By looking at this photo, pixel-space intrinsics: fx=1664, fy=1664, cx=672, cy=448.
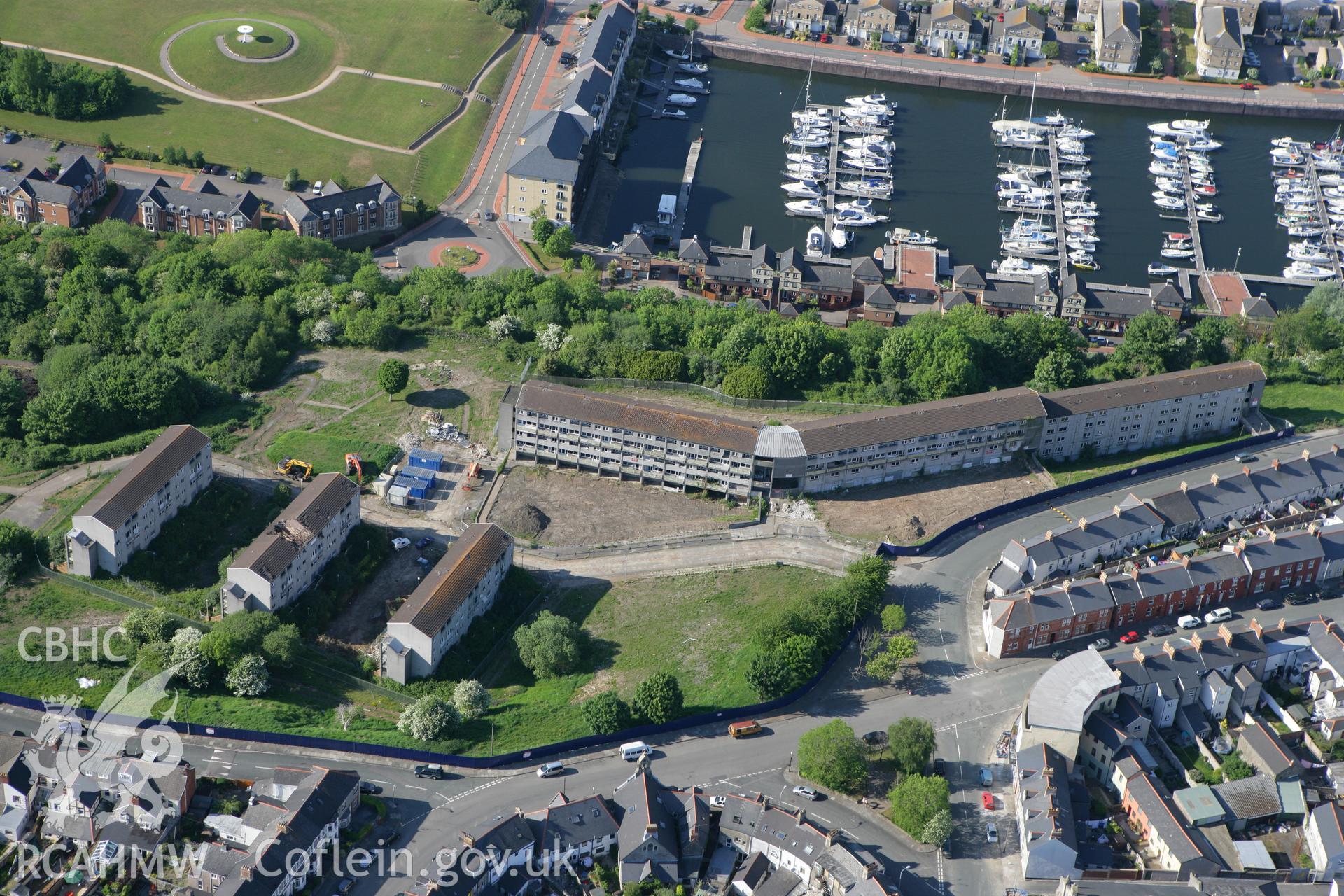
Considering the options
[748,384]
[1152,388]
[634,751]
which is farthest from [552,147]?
[634,751]

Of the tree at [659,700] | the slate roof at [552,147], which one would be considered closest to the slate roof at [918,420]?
the tree at [659,700]

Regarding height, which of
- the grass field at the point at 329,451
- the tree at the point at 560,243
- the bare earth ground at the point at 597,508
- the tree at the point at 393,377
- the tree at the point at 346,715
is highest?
the tree at the point at 560,243

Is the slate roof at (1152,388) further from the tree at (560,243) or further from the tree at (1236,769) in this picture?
the tree at (560,243)

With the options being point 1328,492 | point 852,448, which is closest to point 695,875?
point 852,448

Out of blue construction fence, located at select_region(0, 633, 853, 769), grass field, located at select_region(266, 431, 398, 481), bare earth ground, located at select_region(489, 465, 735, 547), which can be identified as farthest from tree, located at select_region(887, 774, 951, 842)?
grass field, located at select_region(266, 431, 398, 481)

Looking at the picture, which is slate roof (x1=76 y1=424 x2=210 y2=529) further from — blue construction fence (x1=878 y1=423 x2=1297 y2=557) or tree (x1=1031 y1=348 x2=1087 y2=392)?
tree (x1=1031 y1=348 x2=1087 y2=392)
